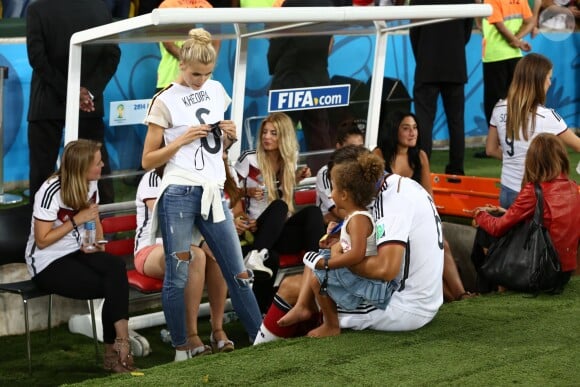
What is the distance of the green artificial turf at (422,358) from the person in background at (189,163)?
0.72 metres

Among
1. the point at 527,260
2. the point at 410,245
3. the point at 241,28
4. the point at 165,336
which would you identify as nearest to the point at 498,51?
the point at 241,28

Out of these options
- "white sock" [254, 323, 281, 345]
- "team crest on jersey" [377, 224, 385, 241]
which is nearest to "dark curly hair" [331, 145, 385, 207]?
"team crest on jersey" [377, 224, 385, 241]

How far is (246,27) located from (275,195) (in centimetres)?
113

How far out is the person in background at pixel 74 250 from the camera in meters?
6.19

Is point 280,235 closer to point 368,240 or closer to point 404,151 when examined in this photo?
point 404,151

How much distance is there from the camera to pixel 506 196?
24.4 feet

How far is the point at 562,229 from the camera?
21.4 feet

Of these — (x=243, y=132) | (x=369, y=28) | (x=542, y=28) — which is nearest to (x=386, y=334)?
(x=243, y=132)

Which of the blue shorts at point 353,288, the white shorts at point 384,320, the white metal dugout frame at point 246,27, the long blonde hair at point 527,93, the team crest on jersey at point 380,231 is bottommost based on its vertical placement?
the white shorts at point 384,320

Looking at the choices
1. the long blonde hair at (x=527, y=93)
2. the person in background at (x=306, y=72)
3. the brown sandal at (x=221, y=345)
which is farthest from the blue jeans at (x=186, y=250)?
the long blonde hair at (x=527, y=93)

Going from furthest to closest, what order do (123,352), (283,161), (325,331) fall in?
(283,161) < (123,352) < (325,331)

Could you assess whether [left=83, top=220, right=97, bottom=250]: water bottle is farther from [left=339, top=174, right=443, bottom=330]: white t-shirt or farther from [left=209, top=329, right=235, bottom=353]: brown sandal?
[left=339, top=174, right=443, bottom=330]: white t-shirt

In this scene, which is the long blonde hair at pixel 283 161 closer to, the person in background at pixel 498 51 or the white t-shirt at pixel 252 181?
the white t-shirt at pixel 252 181

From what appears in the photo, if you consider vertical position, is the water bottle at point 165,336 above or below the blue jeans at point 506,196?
below
